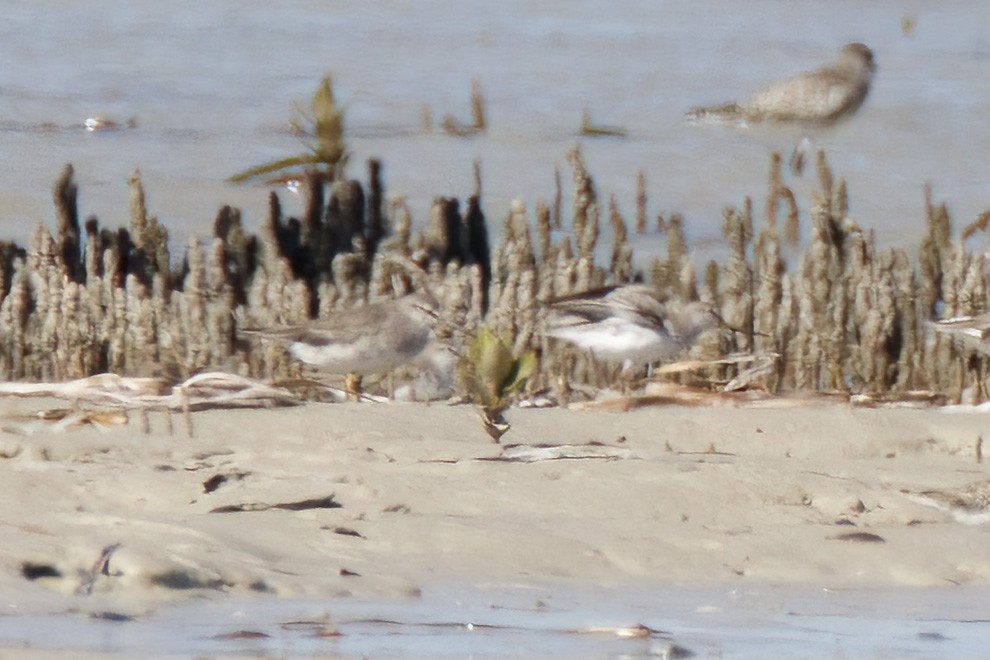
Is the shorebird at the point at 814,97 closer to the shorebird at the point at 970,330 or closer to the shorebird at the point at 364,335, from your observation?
the shorebird at the point at 364,335

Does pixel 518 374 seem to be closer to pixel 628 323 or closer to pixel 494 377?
pixel 494 377

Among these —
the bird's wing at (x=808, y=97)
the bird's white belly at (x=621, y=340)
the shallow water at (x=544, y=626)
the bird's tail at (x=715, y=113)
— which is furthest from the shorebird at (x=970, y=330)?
the bird's wing at (x=808, y=97)

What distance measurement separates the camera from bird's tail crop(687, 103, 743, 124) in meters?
14.5

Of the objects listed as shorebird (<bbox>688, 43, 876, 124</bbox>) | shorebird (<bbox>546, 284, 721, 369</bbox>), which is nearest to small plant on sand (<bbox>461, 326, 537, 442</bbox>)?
shorebird (<bbox>546, 284, 721, 369</bbox>)

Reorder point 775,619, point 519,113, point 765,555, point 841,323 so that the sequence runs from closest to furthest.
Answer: point 775,619
point 765,555
point 841,323
point 519,113

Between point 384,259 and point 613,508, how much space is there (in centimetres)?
373

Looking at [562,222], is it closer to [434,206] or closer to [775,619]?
[434,206]

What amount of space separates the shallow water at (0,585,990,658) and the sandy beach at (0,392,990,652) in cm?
8

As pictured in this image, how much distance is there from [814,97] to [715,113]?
1.82 metres

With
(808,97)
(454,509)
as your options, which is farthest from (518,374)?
(808,97)

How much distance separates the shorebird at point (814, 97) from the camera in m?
15.3

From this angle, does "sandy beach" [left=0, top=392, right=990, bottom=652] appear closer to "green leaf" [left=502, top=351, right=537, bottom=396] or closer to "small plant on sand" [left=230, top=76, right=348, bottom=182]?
"green leaf" [left=502, top=351, right=537, bottom=396]

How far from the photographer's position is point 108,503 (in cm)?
467

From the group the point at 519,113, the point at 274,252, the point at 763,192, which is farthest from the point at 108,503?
the point at 519,113
